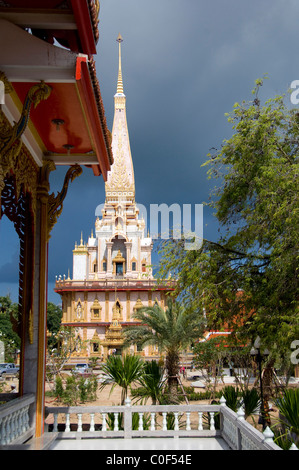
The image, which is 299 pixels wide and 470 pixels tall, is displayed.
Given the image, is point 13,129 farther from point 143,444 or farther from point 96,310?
point 96,310

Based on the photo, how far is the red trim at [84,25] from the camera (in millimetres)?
4499

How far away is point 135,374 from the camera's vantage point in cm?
1120

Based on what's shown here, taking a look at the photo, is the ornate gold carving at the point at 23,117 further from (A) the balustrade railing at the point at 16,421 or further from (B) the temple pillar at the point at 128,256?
(B) the temple pillar at the point at 128,256

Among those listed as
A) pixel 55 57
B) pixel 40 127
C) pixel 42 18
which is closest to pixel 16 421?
pixel 40 127

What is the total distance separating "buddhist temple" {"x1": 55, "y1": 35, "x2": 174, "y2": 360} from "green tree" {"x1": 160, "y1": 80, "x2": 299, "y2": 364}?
29837 mm

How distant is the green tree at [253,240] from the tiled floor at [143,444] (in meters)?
2.88

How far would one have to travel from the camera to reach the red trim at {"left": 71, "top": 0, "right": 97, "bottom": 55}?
177 inches

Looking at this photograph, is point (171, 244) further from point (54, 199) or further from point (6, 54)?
point (6, 54)

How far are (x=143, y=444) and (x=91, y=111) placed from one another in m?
5.59

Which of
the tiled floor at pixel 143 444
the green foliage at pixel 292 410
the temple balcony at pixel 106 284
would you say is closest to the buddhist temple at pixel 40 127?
the tiled floor at pixel 143 444

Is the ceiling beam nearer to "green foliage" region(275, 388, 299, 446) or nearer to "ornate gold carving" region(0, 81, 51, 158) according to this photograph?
"ornate gold carving" region(0, 81, 51, 158)

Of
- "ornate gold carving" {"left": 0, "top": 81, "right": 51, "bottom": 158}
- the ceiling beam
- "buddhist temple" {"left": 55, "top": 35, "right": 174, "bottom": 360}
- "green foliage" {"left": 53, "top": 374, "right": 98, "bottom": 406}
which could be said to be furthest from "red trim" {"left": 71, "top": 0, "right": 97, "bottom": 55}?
"buddhist temple" {"left": 55, "top": 35, "right": 174, "bottom": 360}

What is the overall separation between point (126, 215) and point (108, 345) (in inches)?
663

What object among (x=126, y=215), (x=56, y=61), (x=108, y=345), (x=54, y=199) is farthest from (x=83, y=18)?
(x=126, y=215)
